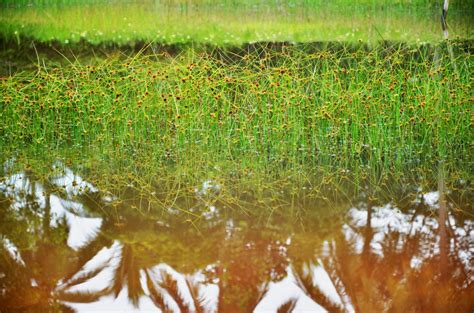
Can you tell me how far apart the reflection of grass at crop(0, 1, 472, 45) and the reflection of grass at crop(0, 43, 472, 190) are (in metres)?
0.16

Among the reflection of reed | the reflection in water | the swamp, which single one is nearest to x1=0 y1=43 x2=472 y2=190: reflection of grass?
the swamp

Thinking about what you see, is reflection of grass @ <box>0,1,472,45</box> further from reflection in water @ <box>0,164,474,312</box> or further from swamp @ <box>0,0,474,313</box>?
reflection in water @ <box>0,164,474,312</box>

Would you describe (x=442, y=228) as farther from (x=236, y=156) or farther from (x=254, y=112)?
(x=254, y=112)

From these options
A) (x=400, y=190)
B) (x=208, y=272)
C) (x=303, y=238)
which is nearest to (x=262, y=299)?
(x=208, y=272)

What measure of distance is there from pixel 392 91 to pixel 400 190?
670mm

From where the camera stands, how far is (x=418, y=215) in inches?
62.8

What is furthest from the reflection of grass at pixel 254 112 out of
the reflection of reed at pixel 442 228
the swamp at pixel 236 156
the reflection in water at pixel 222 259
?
the reflection in water at pixel 222 259

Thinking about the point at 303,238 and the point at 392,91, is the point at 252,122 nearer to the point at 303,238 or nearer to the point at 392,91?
the point at 392,91

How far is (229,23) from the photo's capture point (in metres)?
2.72

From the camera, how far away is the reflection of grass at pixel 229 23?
105 inches

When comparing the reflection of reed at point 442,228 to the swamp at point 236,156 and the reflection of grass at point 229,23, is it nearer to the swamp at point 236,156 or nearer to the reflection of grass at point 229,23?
the swamp at point 236,156

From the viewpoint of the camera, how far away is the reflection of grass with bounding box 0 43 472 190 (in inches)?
78.1

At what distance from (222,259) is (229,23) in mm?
1602

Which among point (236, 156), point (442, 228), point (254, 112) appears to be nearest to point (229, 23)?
point (254, 112)
